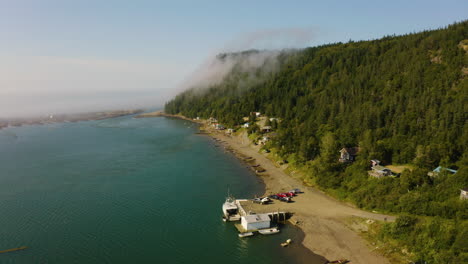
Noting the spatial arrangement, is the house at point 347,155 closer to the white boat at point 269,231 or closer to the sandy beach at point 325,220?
the sandy beach at point 325,220

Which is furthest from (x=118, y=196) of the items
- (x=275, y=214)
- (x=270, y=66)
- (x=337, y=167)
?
(x=270, y=66)

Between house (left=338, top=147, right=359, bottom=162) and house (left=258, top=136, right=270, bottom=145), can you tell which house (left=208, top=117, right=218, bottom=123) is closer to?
house (left=258, top=136, right=270, bottom=145)

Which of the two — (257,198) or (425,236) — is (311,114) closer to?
(257,198)

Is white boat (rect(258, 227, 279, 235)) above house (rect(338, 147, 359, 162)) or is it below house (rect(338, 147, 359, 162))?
below

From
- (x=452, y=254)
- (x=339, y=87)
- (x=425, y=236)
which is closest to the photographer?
(x=452, y=254)

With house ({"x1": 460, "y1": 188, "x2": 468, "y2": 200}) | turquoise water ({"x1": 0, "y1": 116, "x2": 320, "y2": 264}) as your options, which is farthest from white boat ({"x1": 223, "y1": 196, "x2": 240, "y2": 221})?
house ({"x1": 460, "y1": 188, "x2": 468, "y2": 200})

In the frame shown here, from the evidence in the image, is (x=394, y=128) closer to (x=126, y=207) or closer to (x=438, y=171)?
(x=438, y=171)

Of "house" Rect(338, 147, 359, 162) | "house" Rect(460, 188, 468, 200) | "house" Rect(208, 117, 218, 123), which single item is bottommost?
"house" Rect(460, 188, 468, 200)
